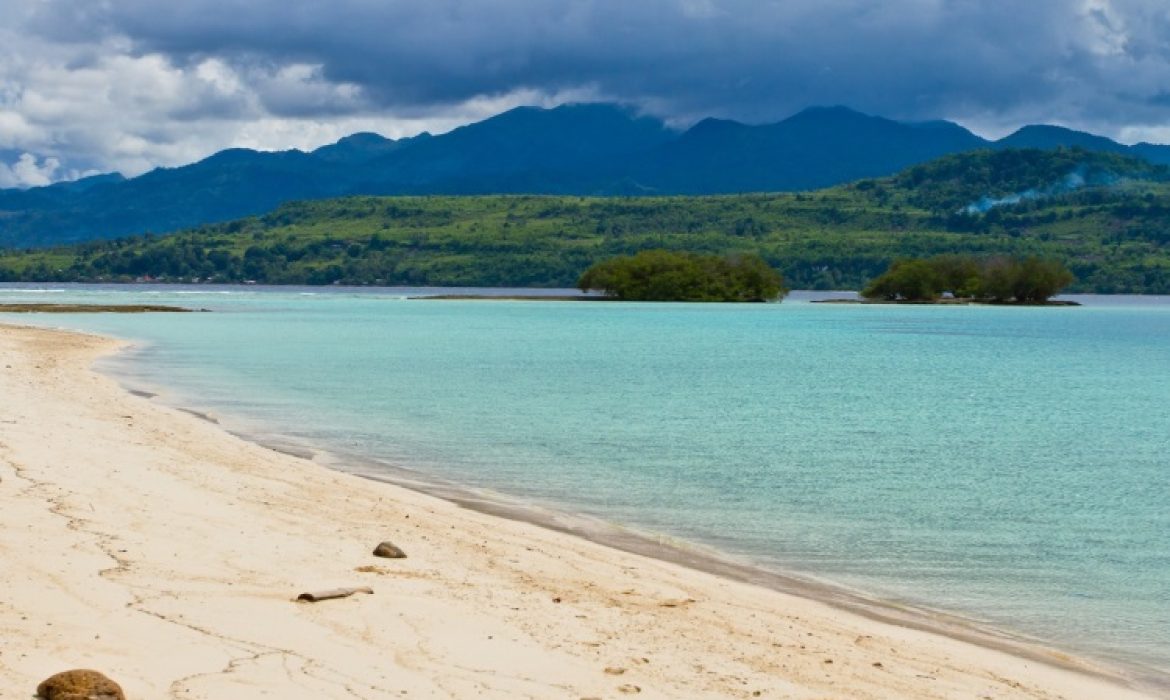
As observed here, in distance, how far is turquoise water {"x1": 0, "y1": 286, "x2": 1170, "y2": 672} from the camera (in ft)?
68.7

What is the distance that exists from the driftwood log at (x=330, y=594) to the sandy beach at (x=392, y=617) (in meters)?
0.23

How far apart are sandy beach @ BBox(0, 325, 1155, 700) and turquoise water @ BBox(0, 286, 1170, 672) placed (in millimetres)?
3032

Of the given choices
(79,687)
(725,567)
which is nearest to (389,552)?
(725,567)

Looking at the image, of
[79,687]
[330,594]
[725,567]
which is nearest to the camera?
[79,687]

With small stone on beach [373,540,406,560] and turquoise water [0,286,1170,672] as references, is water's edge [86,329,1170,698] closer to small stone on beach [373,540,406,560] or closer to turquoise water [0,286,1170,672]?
turquoise water [0,286,1170,672]

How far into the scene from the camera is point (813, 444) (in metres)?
39.2

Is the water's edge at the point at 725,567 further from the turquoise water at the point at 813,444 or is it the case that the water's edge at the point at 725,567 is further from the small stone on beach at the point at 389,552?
the small stone on beach at the point at 389,552

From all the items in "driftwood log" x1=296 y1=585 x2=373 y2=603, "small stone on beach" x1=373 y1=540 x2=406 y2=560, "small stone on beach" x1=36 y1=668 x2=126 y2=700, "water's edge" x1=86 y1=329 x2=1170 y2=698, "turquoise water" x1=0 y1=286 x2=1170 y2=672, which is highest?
"small stone on beach" x1=36 y1=668 x2=126 y2=700

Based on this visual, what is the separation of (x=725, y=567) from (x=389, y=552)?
550cm

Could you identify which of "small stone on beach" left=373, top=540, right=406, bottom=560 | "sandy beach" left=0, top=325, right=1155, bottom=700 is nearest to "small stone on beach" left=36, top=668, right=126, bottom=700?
"sandy beach" left=0, top=325, right=1155, bottom=700

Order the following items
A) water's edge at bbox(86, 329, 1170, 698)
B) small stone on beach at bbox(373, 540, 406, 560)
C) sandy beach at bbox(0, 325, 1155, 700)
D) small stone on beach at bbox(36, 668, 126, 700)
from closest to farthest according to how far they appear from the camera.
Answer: small stone on beach at bbox(36, 668, 126, 700) < sandy beach at bbox(0, 325, 1155, 700) < water's edge at bbox(86, 329, 1170, 698) < small stone on beach at bbox(373, 540, 406, 560)

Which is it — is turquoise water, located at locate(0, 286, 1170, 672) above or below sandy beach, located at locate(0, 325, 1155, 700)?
below

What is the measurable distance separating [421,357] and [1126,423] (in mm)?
42360

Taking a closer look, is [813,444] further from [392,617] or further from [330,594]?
[392,617]
